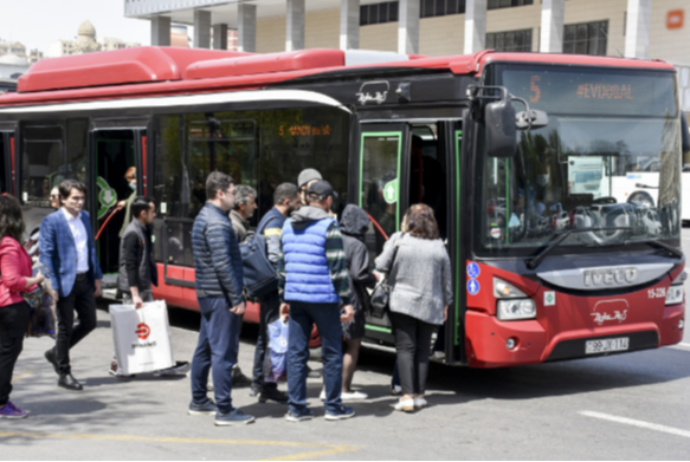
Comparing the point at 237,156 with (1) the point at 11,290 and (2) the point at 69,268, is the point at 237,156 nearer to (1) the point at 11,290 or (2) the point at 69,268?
(2) the point at 69,268

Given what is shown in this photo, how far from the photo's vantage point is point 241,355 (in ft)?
30.8

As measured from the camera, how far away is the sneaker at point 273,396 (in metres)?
7.38

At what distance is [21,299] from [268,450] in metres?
2.15

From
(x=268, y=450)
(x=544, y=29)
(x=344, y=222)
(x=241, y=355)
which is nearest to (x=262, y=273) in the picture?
(x=344, y=222)

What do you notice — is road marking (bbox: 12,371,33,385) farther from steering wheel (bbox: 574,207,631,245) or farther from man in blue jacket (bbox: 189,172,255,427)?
steering wheel (bbox: 574,207,631,245)

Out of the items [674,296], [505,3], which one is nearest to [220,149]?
[674,296]

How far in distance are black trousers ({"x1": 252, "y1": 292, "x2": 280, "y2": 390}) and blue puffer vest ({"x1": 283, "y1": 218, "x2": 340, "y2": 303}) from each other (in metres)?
0.79

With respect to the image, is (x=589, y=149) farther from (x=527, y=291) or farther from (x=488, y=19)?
(x=488, y=19)

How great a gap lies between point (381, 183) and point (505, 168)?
1223 millimetres

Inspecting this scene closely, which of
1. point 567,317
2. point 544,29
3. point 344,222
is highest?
point 544,29

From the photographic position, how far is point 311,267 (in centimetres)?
654

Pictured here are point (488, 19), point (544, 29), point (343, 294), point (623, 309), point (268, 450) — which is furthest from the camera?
point (488, 19)

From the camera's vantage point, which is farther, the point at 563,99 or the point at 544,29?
the point at 544,29

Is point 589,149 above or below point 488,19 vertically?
below
